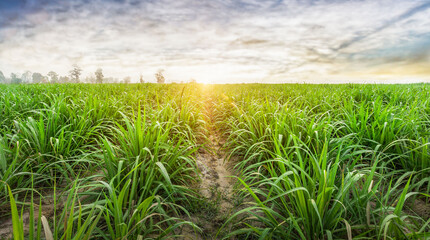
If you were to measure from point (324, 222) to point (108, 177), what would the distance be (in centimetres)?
177

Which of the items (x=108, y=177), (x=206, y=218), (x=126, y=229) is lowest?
(x=206, y=218)

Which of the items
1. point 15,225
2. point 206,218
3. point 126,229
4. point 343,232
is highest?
point 15,225

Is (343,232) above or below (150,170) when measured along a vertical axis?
below

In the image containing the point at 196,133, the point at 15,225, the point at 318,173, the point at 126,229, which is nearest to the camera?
the point at 15,225

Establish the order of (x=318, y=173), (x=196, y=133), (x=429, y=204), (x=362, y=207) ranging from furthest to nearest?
(x=196, y=133)
(x=429, y=204)
(x=318, y=173)
(x=362, y=207)

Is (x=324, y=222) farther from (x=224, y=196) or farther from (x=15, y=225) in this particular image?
(x=15, y=225)

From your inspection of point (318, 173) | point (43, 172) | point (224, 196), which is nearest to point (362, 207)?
point (318, 173)

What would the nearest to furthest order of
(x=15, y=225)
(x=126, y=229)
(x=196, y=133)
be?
(x=15, y=225) → (x=126, y=229) → (x=196, y=133)

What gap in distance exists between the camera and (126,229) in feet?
4.33

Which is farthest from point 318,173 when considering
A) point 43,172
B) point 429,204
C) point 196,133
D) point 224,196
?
point 43,172

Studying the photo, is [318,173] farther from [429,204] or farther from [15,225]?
[15,225]

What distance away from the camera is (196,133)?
140 inches

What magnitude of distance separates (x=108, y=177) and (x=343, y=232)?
1905 millimetres

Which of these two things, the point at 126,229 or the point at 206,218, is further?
the point at 206,218
